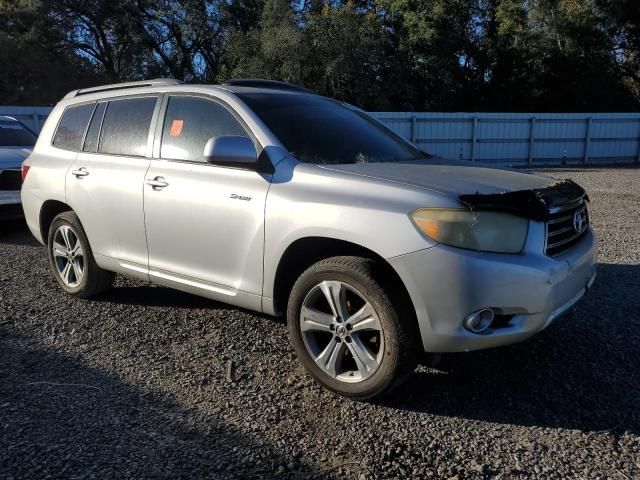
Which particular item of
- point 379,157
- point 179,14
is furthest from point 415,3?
point 379,157

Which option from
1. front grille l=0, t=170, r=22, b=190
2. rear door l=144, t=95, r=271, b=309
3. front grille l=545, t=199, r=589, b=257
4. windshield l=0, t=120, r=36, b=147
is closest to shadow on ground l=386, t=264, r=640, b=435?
front grille l=545, t=199, r=589, b=257

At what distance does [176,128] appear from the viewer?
4191 millimetres

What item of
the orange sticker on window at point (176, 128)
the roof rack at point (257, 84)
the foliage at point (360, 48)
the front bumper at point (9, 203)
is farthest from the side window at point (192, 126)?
the foliage at point (360, 48)

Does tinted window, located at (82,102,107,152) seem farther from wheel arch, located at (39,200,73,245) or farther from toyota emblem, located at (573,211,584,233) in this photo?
toyota emblem, located at (573,211,584,233)

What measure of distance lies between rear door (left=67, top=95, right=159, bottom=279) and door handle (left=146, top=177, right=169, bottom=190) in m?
0.11

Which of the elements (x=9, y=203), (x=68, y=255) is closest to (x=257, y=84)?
(x=68, y=255)

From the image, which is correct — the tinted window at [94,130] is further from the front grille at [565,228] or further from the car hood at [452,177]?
the front grille at [565,228]

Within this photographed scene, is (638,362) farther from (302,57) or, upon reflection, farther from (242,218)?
(302,57)

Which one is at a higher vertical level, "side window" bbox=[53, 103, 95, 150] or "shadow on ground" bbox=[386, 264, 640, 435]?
"side window" bbox=[53, 103, 95, 150]

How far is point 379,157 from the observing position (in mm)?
4066

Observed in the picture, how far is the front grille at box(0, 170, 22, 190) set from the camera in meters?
7.74

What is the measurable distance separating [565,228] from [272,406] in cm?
198

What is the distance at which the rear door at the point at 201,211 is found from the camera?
360 centimetres

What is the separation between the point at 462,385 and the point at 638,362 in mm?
1203
